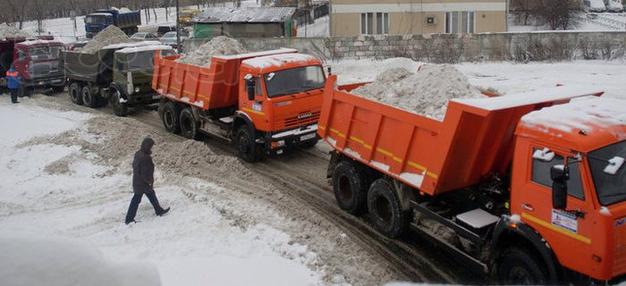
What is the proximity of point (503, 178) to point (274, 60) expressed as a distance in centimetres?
696

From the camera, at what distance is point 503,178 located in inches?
294

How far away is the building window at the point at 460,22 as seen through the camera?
107 feet

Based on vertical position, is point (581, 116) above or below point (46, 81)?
below

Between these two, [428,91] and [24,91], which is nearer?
[428,91]

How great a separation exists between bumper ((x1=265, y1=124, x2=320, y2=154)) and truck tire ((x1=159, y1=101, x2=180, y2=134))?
4.50 meters

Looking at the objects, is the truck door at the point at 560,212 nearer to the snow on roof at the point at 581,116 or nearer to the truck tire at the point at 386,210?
the snow on roof at the point at 581,116

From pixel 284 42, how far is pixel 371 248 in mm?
18874

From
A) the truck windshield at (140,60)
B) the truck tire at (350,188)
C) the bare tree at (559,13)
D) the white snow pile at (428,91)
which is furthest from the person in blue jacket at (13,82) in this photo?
the bare tree at (559,13)

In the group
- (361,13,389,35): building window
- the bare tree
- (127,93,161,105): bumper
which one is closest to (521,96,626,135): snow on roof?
(127,93,161,105): bumper

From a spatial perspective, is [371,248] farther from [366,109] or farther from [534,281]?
[534,281]

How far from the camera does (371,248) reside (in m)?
8.77

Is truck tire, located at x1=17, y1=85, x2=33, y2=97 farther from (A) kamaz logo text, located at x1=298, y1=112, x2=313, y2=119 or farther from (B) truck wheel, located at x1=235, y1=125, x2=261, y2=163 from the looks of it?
(A) kamaz logo text, located at x1=298, y1=112, x2=313, y2=119

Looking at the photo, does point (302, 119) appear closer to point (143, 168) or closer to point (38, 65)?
point (143, 168)

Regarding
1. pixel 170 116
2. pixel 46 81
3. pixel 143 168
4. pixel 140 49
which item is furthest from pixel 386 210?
pixel 46 81
